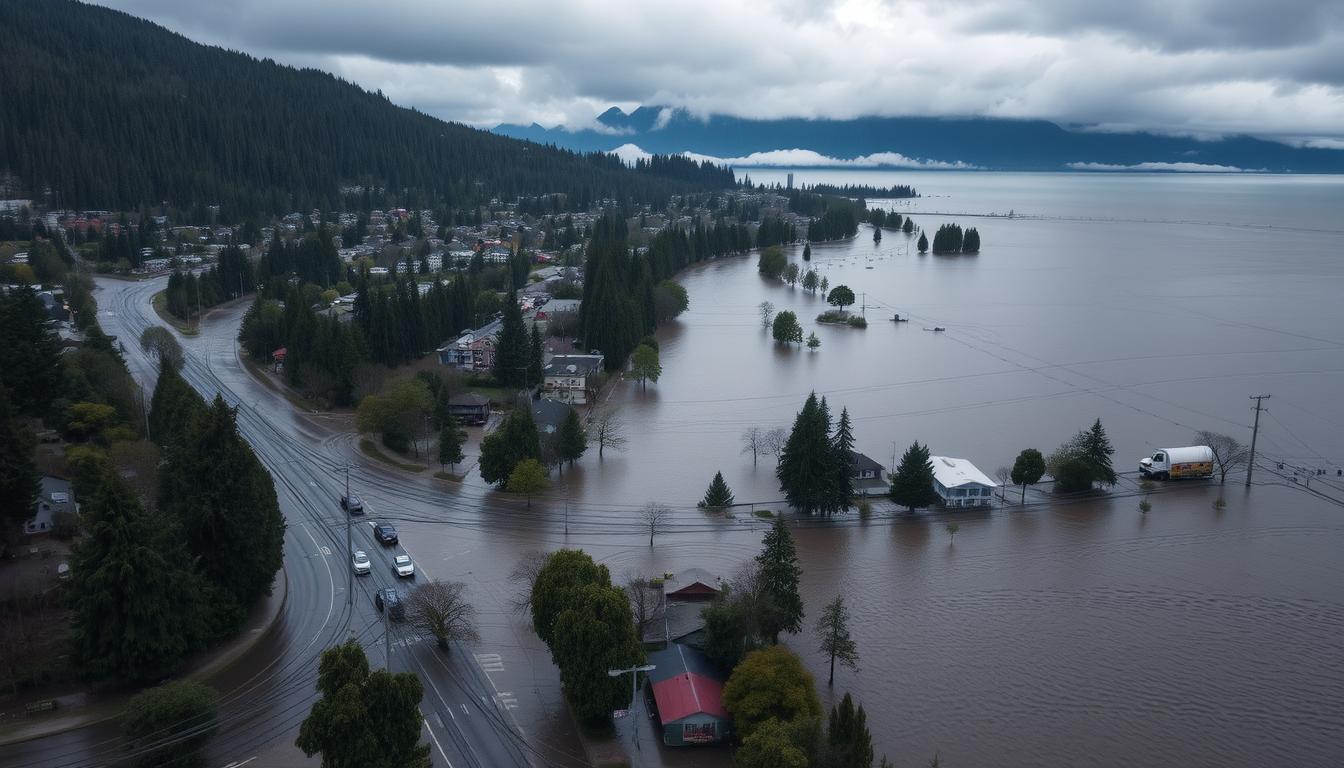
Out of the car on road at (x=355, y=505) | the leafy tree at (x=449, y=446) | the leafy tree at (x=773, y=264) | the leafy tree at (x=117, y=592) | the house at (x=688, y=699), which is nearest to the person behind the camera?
the house at (x=688, y=699)

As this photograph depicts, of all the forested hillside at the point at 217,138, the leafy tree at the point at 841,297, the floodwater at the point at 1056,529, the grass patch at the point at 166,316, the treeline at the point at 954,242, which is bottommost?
the floodwater at the point at 1056,529

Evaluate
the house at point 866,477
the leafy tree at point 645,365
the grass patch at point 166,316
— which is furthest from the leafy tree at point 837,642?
the grass patch at point 166,316

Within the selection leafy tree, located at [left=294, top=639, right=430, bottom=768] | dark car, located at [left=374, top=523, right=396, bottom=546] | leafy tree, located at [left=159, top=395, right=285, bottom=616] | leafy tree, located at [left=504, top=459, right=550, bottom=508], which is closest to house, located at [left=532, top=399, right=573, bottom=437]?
leafy tree, located at [left=504, top=459, right=550, bottom=508]

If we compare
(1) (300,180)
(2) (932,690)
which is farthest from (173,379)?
(1) (300,180)

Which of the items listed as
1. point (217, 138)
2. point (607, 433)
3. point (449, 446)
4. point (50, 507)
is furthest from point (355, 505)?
point (217, 138)

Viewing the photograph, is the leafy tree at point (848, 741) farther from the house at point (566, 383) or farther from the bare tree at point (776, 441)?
the house at point (566, 383)

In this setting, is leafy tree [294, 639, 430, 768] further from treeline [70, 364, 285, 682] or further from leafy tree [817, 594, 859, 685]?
leafy tree [817, 594, 859, 685]

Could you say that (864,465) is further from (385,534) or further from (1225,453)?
(385,534)
